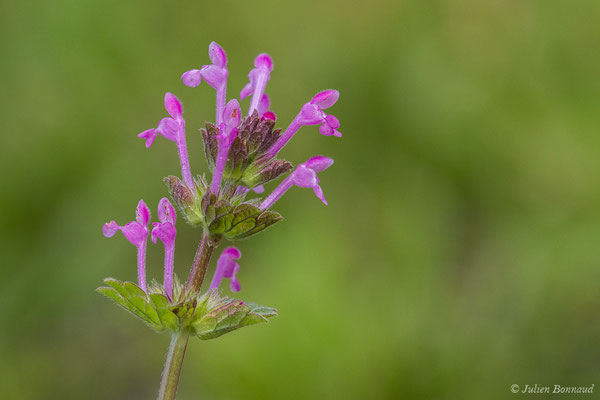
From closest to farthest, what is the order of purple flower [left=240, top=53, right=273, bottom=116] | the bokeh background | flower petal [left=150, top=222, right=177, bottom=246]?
flower petal [left=150, top=222, right=177, bottom=246] < purple flower [left=240, top=53, right=273, bottom=116] < the bokeh background

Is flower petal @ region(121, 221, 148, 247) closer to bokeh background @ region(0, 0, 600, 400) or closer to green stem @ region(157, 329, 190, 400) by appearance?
green stem @ region(157, 329, 190, 400)

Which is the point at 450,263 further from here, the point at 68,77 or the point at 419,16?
the point at 68,77

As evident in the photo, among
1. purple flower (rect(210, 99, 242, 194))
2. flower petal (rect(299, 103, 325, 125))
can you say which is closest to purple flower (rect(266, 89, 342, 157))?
flower petal (rect(299, 103, 325, 125))

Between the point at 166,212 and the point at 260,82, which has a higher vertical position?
the point at 260,82

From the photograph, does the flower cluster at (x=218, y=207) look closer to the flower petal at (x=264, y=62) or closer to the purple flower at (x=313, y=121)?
Result: the purple flower at (x=313, y=121)

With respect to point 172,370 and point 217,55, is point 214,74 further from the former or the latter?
point 172,370

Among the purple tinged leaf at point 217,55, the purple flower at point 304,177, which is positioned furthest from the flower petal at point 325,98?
the purple tinged leaf at point 217,55

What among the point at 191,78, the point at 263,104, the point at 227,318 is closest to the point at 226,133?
the point at 191,78

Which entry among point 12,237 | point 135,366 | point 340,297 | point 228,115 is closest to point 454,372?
point 340,297

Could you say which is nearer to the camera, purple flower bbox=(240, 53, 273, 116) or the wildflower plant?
the wildflower plant
